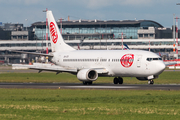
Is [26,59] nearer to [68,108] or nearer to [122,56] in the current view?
[122,56]

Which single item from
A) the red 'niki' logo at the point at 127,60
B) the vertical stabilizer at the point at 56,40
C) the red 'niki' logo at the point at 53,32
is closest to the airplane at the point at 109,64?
the red 'niki' logo at the point at 127,60

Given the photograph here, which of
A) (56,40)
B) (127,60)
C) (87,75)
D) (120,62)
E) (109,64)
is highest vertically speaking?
(56,40)

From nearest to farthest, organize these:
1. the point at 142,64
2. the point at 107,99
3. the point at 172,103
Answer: the point at 172,103, the point at 107,99, the point at 142,64

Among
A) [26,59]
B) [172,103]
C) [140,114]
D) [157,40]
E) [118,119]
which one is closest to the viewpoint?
[118,119]

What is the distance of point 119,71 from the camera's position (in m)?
47.3

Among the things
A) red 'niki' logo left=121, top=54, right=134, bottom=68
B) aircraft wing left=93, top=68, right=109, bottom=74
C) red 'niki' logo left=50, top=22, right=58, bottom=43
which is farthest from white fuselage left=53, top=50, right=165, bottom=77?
red 'niki' logo left=50, top=22, right=58, bottom=43

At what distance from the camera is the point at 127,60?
46.7m

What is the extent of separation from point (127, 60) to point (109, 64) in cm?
260

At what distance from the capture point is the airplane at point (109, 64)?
4553cm

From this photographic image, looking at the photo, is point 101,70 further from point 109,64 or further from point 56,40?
point 56,40

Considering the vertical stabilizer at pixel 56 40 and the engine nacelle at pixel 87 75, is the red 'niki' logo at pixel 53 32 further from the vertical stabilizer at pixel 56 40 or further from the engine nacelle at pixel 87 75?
the engine nacelle at pixel 87 75

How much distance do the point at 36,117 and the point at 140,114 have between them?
204 inches

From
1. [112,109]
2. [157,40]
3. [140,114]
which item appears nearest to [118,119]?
[140,114]

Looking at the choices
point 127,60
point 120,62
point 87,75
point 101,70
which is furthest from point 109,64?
point 87,75
